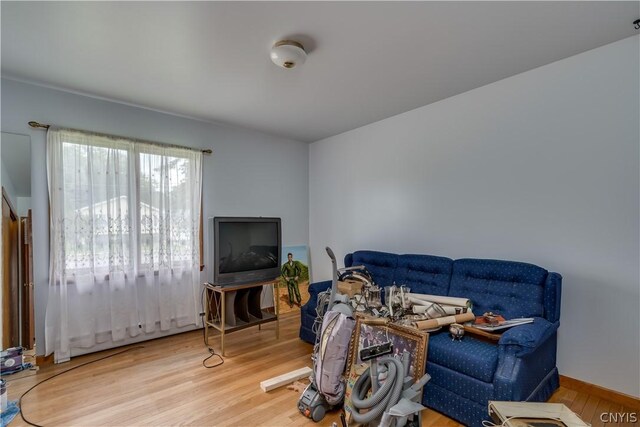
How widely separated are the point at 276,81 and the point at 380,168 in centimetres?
171

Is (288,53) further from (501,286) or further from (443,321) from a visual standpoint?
(501,286)

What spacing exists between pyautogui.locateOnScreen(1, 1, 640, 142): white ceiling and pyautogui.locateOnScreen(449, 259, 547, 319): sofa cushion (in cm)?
166

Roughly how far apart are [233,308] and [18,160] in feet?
7.80

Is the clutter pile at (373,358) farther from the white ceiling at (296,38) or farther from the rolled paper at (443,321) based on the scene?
the white ceiling at (296,38)

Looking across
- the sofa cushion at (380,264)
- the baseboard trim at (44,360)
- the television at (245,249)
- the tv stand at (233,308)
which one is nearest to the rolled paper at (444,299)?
the sofa cushion at (380,264)

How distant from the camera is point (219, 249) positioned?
3283 mm

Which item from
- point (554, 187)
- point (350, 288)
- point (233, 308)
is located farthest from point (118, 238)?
point (554, 187)

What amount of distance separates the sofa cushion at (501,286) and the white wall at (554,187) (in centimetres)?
27

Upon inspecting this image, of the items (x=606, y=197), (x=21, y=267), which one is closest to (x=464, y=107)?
(x=606, y=197)

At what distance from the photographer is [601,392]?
223cm

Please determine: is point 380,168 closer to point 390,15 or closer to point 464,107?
point 464,107

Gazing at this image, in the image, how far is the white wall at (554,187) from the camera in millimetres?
2176

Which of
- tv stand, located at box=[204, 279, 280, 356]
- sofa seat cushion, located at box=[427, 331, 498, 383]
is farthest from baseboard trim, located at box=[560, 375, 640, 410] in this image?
tv stand, located at box=[204, 279, 280, 356]

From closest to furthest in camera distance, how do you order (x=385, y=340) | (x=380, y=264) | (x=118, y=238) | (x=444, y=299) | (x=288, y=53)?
(x=288, y=53)
(x=385, y=340)
(x=444, y=299)
(x=118, y=238)
(x=380, y=264)
